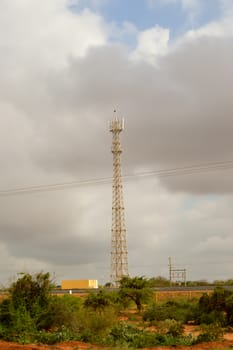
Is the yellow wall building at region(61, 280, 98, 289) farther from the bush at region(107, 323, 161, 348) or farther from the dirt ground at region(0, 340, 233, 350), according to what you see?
the dirt ground at region(0, 340, 233, 350)

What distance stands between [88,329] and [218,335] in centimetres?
688

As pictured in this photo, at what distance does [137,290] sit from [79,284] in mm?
37268

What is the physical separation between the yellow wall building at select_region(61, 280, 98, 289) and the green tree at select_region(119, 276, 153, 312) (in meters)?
32.5

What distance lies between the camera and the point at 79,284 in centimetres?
9112

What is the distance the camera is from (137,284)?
5703 centimetres

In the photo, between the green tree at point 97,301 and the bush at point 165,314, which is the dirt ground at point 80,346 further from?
the green tree at point 97,301

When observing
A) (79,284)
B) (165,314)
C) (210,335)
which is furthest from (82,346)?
(79,284)

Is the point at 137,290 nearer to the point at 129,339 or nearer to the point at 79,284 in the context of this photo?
the point at 129,339

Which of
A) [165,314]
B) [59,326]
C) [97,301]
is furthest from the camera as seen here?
[97,301]

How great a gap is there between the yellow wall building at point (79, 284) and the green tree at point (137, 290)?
32495 mm

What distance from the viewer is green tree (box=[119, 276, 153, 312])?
182 ft

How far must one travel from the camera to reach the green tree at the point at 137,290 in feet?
182

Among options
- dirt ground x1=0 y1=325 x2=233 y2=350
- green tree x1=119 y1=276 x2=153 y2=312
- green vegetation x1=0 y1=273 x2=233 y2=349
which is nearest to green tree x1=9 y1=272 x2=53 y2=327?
green vegetation x1=0 y1=273 x2=233 y2=349

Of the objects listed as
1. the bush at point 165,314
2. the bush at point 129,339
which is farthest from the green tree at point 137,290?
the bush at point 129,339
